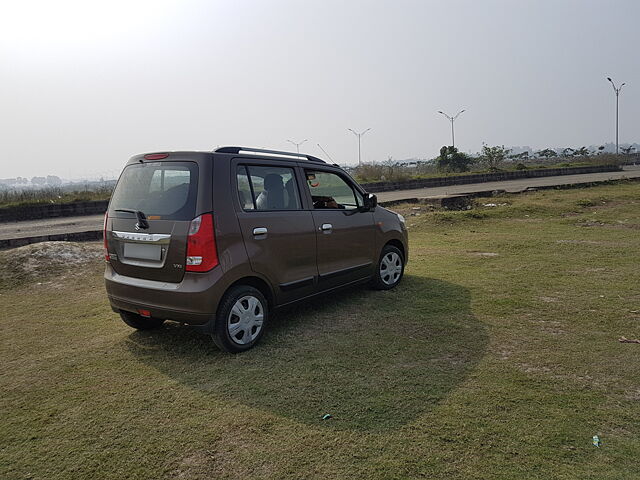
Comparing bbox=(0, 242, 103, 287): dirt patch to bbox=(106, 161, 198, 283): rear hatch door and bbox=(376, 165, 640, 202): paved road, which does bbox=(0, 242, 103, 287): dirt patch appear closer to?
bbox=(106, 161, 198, 283): rear hatch door

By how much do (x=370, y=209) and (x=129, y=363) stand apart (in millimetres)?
3271

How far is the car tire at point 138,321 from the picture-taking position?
488 cm

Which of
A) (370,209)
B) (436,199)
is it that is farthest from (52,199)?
(370,209)

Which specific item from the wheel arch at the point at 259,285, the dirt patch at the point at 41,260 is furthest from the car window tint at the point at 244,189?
the dirt patch at the point at 41,260

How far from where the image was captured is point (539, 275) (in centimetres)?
677

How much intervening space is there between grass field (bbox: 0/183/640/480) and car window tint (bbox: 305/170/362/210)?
1.20m

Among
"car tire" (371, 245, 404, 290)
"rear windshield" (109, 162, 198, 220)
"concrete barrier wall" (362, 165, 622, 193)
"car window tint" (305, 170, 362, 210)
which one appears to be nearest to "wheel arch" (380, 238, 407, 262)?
"car tire" (371, 245, 404, 290)

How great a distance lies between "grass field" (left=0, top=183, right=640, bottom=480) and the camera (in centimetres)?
275

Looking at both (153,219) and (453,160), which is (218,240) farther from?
(453,160)

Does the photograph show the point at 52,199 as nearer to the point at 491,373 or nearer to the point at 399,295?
the point at 399,295

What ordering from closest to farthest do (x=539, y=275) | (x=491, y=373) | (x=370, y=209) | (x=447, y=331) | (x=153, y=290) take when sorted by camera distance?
(x=491, y=373)
(x=153, y=290)
(x=447, y=331)
(x=370, y=209)
(x=539, y=275)

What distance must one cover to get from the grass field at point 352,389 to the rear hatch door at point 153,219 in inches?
33.2

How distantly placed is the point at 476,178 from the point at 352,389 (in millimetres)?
31159

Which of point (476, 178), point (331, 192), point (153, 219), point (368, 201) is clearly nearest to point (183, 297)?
point (153, 219)
